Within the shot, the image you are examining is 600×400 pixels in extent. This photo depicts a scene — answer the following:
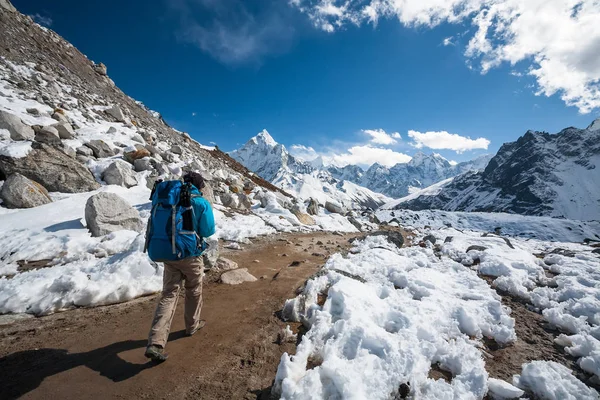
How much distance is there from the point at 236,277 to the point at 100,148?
13135 millimetres

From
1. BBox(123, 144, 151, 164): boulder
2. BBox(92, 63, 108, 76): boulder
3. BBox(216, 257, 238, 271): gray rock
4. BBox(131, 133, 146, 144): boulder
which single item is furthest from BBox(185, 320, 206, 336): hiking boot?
BBox(92, 63, 108, 76): boulder

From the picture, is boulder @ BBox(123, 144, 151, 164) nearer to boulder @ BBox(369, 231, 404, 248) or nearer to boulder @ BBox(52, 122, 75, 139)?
boulder @ BBox(52, 122, 75, 139)

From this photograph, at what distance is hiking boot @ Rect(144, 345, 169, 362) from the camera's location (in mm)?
3881

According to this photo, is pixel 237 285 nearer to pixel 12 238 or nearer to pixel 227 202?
pixel 12 238

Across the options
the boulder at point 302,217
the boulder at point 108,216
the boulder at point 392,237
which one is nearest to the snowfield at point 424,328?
the boulder at point 392,237

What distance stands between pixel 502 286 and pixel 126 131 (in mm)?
24642

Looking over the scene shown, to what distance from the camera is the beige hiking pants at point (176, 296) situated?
4152 mm

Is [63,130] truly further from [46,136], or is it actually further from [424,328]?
[424,328]

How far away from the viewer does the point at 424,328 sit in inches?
185

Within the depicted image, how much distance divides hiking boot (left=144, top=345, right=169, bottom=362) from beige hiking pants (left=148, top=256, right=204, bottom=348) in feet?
0.27

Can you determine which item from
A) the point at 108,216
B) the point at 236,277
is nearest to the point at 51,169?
the point at 108,216

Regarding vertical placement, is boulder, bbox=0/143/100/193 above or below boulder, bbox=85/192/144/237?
above

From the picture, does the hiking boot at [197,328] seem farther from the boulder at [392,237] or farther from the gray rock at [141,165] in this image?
the gray rock at [141,165]

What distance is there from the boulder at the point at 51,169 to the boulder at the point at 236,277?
888cm
